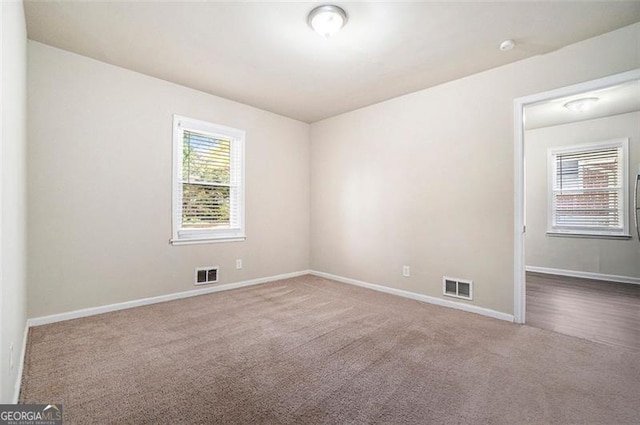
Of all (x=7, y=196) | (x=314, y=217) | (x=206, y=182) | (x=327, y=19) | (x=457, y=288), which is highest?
(x=327, y=19)

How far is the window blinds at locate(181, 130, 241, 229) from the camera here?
12.8 ft

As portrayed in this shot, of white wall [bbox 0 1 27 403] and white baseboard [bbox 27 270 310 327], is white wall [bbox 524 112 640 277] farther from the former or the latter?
white wall [bbox 0 1 27 403]

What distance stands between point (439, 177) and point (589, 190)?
3.58 m

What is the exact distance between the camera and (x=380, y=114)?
4.26m

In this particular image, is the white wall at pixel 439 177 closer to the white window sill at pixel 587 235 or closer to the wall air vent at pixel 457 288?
the wall air vent at pixel 457 288

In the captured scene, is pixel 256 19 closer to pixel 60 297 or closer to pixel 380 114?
pixel 380 114

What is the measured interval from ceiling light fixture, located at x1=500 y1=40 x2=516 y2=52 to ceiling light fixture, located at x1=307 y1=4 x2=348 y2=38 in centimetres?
151

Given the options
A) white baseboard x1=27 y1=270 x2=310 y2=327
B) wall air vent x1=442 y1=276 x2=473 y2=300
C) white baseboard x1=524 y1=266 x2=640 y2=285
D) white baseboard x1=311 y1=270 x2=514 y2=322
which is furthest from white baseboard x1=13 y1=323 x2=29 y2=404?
white baseboard x1=524 y1=266 x2=640 y2=285

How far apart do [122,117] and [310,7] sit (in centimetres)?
245

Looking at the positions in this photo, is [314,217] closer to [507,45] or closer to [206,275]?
[206,275]

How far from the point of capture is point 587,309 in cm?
348

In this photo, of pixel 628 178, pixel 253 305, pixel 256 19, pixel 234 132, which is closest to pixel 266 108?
pixel 234 132

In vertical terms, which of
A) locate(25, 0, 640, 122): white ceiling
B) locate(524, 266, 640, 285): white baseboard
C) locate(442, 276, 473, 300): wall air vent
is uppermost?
locate(25, 0, 640, 122): white ceiling

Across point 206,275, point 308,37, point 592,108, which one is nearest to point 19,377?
point 206,275
